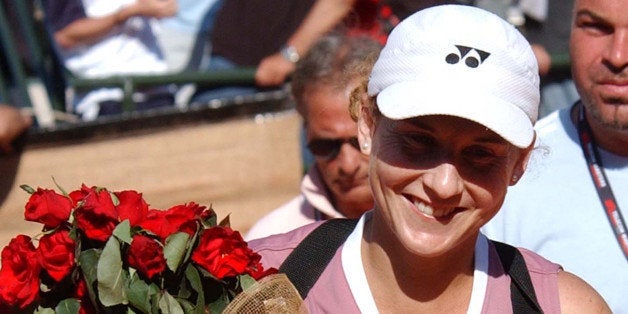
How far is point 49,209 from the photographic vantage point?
7.52 ft

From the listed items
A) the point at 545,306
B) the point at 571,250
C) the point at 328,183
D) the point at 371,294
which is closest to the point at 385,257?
the point at 371,294

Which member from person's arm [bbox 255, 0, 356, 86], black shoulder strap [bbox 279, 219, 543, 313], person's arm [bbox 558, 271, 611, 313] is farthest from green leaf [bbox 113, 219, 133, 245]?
person's arm [bbox 255, 0, 356, 86]

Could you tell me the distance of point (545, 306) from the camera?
2420 mm

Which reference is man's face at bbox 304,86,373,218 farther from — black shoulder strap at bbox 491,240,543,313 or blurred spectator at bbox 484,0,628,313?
black shoulder strap at bbox 491,240,543,313

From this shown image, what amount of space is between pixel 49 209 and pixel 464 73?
2.94 ft

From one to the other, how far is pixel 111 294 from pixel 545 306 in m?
0.93

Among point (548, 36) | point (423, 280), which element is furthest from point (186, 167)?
point (423, 280)

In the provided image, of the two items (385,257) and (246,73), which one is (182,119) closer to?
(246,73)

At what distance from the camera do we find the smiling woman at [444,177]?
7.50 ft

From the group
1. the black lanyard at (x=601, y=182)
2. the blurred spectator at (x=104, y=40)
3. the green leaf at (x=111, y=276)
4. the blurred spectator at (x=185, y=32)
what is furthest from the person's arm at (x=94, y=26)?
the green leaf at (x=111, y=276)

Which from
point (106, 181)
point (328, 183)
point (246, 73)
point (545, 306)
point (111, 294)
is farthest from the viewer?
point (246, 73)

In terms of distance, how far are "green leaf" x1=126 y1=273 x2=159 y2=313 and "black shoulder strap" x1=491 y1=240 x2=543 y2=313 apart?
0.79 meters

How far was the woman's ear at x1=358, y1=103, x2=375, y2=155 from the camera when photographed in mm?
2541

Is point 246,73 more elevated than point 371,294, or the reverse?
point 371,294
